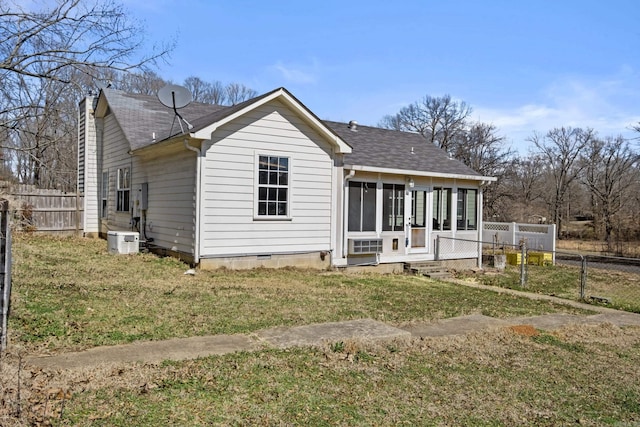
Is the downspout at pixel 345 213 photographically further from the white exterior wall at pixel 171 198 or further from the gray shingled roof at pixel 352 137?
the white exterior wall at pixel 171 198

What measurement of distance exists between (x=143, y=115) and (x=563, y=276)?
1448 centimetres

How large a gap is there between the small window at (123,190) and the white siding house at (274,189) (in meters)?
0.07

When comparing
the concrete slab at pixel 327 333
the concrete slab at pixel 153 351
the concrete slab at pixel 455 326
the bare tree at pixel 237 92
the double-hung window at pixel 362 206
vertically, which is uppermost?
the bare tree at pixel 237 92

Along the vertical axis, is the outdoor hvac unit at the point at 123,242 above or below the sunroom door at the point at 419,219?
below

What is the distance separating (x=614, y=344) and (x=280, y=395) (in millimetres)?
4920

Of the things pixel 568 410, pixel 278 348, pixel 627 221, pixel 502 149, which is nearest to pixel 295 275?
pixel 278 348

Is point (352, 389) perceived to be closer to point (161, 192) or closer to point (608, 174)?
point (161, 192)

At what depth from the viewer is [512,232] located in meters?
19.9

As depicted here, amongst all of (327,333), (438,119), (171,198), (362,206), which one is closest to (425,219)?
(362,206)

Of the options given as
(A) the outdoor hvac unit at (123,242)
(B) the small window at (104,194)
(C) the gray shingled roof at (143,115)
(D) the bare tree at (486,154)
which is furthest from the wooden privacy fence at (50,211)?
(D) the bare tree at (486,154)

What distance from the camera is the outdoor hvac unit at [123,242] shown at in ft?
40.4

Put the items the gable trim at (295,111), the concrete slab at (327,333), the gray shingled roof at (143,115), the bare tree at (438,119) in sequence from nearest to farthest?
1. the concrete slab at (327,333)
2. the gable trim at (295,111)
3. the gray shingled roof at (143,115)
4. the bare tree at (438,119)

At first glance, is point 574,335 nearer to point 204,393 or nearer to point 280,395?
point 280,395

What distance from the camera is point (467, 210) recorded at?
1545 centimetres
